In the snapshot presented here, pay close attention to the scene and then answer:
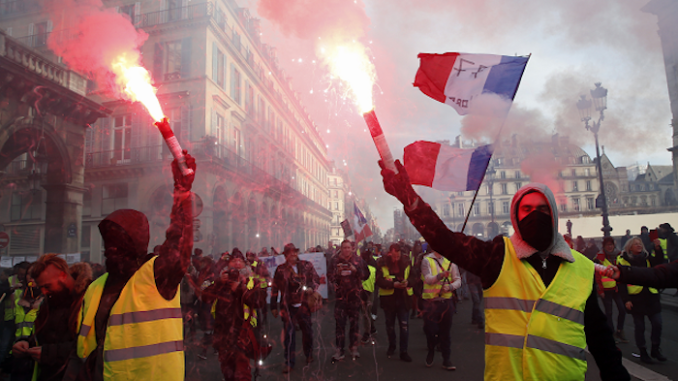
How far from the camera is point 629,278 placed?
2242 millimetres

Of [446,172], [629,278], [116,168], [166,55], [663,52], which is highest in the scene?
[663,52]

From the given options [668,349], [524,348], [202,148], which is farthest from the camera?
[202,148]

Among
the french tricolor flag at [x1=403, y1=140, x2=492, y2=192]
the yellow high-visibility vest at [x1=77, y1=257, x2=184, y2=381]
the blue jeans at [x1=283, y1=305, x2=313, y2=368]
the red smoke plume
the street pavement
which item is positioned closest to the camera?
the yellow high-visibility vest at [x1=77, y1=257, x2=184, y2=381]

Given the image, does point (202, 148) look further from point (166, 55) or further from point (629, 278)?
point (629, 278)

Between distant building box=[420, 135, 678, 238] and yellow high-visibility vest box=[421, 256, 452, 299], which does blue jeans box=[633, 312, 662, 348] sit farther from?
distant building box=[420, 135, 678, 238]

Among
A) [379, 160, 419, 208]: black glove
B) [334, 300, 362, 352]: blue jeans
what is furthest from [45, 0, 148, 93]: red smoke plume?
[334, 300, 362, 352]: blue jeans

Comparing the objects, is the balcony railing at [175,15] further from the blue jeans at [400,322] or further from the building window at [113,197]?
the blue jeans at [400,322]

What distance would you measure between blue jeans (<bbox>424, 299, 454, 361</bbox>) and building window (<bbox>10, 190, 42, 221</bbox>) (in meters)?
24.3

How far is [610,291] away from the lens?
7590 mm

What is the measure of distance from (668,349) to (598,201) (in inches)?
468

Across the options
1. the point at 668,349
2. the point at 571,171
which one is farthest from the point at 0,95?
the point at 571,171

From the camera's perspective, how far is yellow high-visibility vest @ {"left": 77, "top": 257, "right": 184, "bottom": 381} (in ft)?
7.13

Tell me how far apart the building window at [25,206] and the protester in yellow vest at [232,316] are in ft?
75.5

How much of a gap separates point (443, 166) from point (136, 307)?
2.46 m
